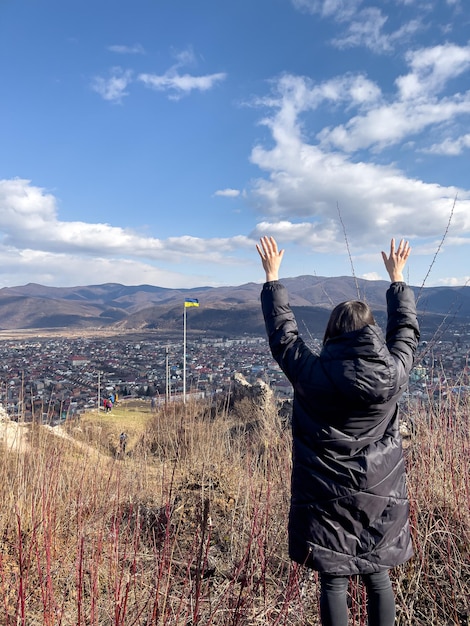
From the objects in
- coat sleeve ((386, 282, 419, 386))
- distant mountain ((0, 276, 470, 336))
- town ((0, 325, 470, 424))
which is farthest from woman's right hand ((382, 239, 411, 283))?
distant mountain ((0, 276, 470, 336))

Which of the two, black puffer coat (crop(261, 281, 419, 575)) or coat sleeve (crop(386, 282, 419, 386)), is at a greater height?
coat sleeve (crop(386, 282, 419, 386))

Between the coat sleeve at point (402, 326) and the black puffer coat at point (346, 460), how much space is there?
9cm

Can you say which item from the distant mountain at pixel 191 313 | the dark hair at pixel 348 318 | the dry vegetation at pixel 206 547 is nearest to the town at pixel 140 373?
the dry vegetation at pixel 206 547

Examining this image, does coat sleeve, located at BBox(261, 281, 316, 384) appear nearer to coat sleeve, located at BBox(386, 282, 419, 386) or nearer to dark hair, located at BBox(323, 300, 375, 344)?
dark hair, located at BBox(323, 300, 375, 344)

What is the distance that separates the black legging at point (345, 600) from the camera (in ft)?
5.59

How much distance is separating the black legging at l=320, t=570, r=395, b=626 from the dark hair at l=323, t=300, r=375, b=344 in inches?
42.6

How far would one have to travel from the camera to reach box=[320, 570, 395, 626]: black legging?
1.70 meters

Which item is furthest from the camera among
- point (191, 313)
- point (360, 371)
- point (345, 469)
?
point (191, 313)

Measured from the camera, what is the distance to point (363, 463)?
169cm

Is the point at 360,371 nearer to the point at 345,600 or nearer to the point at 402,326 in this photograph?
the point at 402,326

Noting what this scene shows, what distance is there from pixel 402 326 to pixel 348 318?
17.4 inches

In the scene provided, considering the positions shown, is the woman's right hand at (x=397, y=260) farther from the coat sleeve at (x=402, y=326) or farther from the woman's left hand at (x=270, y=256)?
the woman's left hand at (x=270, y=256)

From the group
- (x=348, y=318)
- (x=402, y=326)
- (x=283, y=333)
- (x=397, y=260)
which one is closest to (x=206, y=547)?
(x=283, y=333)

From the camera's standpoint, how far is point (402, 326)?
6.55 ft
